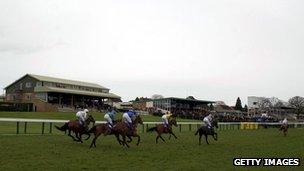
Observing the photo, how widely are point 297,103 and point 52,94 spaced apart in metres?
91.8

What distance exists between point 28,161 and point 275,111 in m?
124

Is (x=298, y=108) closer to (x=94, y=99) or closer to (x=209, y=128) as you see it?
(x=94, y=99)

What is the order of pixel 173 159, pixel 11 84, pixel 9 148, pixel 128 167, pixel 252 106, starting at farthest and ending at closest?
pixel 252 106 < pixel 11 84 < pixel 9 148 < pixel 173 159 < pixel 128 167

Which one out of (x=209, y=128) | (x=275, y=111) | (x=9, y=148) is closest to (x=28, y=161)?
(x=9, y=148)

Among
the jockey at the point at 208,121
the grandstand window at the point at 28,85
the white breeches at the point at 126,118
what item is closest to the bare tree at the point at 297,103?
the grandstand window at the point at 28,85

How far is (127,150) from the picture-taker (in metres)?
20.7

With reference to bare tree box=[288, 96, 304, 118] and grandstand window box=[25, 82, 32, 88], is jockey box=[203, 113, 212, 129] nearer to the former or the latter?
grandstand window box=[25, 82, 32, 88]

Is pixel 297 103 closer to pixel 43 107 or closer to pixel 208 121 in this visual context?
pixel 43 107

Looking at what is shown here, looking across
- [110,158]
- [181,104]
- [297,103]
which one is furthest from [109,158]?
[297,103]

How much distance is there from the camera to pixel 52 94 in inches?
3007

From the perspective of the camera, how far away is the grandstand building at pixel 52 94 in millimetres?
72875

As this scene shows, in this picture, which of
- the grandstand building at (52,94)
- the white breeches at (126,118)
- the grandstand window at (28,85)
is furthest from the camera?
the grandstand window at (28,85)

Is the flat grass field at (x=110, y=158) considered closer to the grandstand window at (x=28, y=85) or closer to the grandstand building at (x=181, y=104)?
the grandstand window at (x=28, y=85)

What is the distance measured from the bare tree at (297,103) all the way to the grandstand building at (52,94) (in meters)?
65.9
